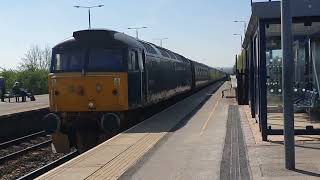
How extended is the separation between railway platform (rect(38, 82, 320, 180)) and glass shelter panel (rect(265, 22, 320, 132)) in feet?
5.53

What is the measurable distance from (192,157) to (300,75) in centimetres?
955

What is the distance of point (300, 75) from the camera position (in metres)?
19.7

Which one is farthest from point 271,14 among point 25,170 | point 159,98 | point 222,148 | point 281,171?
point 159,98

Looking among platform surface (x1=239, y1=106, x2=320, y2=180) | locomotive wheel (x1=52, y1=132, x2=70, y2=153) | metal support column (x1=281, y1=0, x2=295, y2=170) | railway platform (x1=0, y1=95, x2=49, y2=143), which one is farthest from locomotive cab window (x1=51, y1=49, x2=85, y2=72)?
metal support column (x1=281, y1=0, x2=295, y2=170)

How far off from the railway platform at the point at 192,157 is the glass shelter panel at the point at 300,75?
169 cm

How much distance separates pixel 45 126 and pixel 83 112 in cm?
116

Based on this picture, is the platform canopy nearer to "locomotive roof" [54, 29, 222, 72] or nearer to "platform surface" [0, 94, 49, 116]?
"locomotive roof" [54, 29, 222, 72]

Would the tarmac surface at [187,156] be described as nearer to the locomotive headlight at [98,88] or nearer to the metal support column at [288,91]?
the metal support column at [288,91]

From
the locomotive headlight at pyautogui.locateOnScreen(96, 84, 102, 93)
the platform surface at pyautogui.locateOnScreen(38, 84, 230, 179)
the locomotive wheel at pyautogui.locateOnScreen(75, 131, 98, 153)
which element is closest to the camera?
the platform surface at pyautogui.locateOnScreen(38, 84, 230, 179)

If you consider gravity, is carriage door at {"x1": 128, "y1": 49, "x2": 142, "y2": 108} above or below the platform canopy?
below

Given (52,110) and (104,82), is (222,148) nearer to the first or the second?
(104,82)

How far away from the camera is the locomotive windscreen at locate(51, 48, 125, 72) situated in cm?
1684

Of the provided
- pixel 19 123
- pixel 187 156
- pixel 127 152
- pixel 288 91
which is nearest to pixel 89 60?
pixel 127 152

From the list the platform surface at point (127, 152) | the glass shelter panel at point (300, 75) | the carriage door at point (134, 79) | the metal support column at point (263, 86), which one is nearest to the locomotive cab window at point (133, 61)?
the carriage door at point (134, 79)
